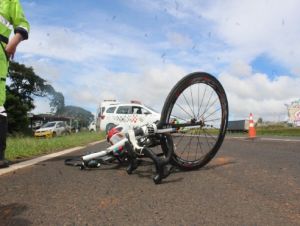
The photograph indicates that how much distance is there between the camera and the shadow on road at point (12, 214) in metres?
2.25

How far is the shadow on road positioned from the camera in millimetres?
2249

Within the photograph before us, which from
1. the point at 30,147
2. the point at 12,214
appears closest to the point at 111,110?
the point at 30,147

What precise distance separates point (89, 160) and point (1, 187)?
4.87ft

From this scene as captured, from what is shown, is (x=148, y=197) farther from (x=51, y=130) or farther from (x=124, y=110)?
(x=51, y=130)

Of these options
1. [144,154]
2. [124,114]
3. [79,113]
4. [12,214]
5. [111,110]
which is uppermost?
[79,113]

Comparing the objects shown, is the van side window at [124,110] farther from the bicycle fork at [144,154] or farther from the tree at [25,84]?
the tree at [25,84]

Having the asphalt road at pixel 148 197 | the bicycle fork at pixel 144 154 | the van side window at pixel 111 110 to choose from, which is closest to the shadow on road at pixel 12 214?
the asphalt road at pixel 148 197

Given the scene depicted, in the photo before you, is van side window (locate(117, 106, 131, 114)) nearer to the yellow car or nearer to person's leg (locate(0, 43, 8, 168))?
the yellow car

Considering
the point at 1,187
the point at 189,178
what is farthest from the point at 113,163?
the point at 1,187

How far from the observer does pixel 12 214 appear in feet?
8.00

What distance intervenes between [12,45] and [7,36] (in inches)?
5.4

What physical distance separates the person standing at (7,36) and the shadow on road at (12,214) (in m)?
2.40

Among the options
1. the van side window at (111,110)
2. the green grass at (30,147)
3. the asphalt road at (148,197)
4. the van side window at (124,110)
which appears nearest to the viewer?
the asphalt road at (148,197)

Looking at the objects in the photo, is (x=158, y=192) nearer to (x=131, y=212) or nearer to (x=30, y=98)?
(x=131, y=212)
